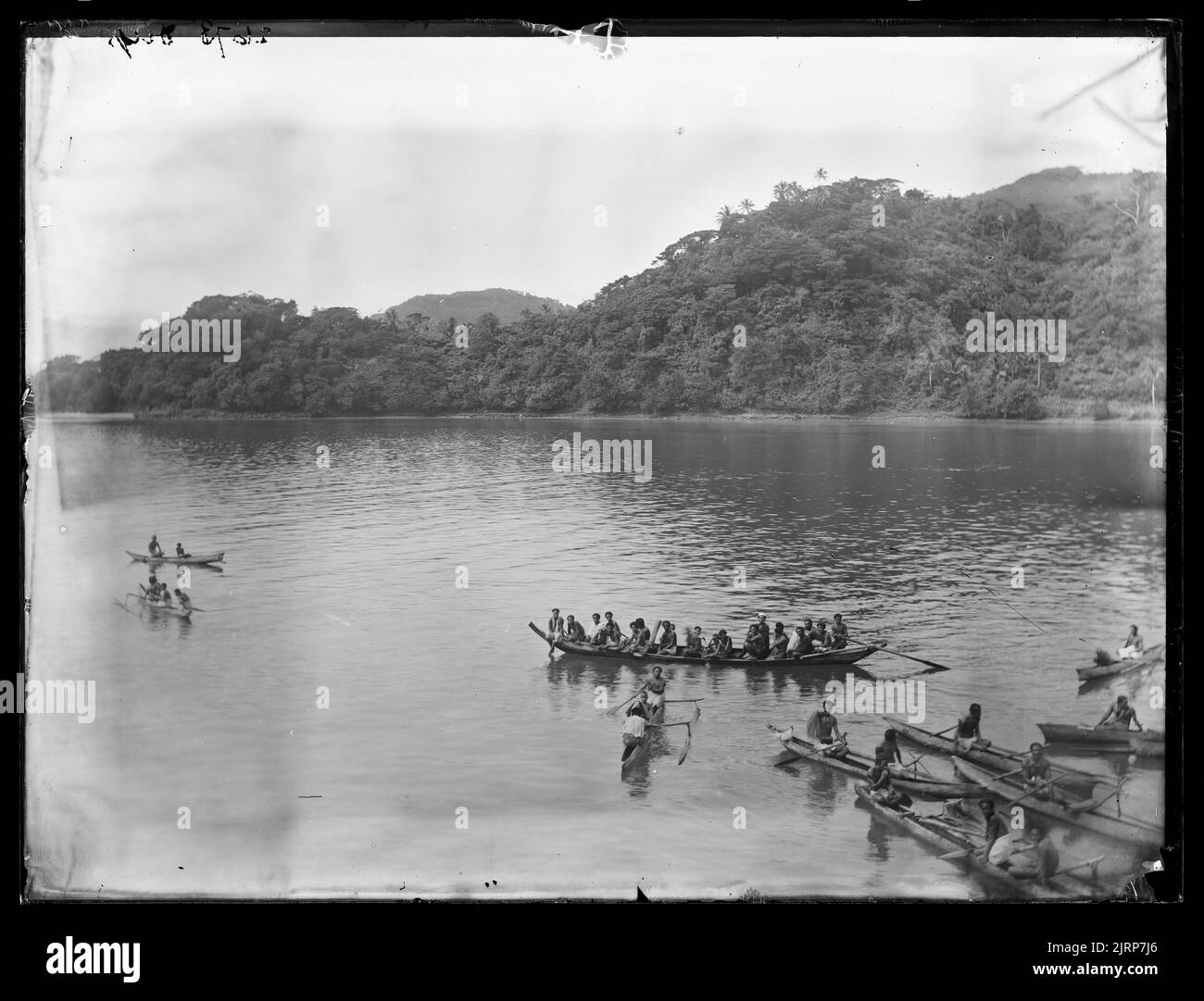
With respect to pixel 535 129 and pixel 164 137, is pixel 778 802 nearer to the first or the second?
pixel 535 129

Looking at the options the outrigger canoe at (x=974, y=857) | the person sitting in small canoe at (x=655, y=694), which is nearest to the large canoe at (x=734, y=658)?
the person sitting in small canoe at (x=655, y=694)

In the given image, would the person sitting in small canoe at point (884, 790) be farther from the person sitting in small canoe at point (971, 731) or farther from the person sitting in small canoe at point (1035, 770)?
the person sitting in small canoe at point (1035, 770)

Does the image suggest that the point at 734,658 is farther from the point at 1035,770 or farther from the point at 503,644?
the point at 1035,770

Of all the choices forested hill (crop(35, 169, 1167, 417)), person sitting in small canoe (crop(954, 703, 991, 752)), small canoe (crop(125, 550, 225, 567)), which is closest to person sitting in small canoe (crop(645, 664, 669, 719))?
person sitting in small canoe (crop(954, 703, 991, 752))

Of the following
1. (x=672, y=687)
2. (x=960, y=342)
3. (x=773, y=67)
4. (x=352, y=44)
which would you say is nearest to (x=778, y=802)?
(x=672, y=687)

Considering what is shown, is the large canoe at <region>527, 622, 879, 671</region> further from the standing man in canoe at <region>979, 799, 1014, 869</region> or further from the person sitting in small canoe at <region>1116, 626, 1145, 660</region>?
the person sitting in small canoe at <region>1116, 626, 1145, 660</region>
